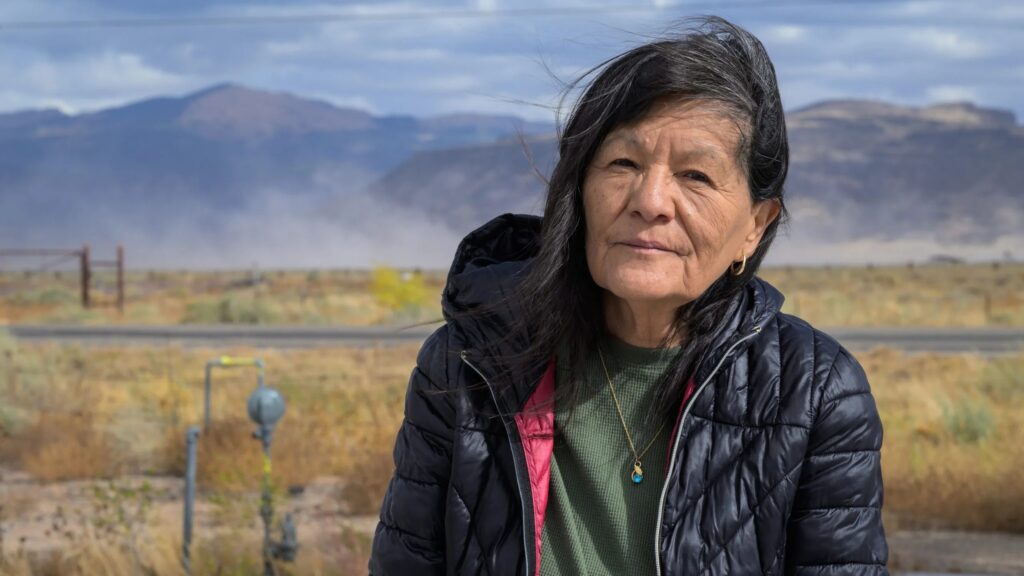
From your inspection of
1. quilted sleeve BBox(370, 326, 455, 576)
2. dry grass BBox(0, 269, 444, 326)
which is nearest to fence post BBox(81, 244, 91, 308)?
dry grass BBox(0, 269, 444, 326)

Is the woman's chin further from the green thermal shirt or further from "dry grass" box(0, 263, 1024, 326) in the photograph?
"dry grass" box(0, 263, 1024, 326)

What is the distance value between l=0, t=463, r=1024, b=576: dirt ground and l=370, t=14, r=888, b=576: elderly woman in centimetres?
383

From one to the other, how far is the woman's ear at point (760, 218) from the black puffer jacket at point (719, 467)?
0.07 m

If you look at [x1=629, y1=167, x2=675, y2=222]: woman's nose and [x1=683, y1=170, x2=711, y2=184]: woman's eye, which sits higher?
[x1=683, y1=170, x2=711, y2=184]: woman's eye

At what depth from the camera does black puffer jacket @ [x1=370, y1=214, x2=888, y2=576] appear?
168 centimetres

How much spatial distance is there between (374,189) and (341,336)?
119185 mm

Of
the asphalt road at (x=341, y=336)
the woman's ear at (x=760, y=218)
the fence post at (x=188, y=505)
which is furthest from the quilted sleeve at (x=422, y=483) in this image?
the asphalt road at (x=341, y=336)

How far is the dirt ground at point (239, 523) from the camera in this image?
6.36 m

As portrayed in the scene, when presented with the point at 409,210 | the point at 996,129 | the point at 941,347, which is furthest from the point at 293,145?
the point at 941,347

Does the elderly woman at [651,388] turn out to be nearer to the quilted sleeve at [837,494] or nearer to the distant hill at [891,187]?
the quilted sleeve at [837,494]

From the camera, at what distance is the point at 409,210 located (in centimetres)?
13288

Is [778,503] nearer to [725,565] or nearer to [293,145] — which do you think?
[725,565]

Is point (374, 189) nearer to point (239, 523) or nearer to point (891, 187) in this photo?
point (891, 187)

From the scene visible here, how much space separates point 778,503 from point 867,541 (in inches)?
5.8
